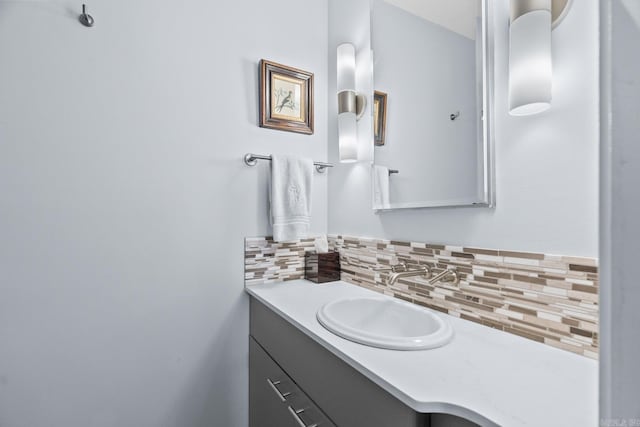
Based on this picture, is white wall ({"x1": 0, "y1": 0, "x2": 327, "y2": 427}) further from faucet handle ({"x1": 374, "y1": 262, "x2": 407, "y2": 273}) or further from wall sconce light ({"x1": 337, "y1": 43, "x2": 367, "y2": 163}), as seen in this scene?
faucet handle ({"x1": 374, "y1": 262, "x2": 407, "y2": 273})

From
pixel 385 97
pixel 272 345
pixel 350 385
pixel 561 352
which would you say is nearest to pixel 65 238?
pixel 272 345

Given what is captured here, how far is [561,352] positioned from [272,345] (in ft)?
2.98

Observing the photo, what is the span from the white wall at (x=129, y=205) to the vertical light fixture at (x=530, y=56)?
3.24 feet

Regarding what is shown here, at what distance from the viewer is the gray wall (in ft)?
3.12

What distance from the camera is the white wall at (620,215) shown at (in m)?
0.18

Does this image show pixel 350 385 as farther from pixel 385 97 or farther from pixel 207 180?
pixel 385 97

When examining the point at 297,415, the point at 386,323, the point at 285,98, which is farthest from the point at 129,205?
the point at 386,323

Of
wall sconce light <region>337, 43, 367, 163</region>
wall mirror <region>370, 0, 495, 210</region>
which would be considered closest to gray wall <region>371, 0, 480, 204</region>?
wall mirror <region>370, 0, 495, 210</region>

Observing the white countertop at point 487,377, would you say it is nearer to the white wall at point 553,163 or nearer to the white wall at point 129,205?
the white wall at point 553,163

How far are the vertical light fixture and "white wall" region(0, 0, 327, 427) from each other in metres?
0.99

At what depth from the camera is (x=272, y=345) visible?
1.15 metres

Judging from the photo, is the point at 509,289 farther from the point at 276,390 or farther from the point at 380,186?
the point at 276,390

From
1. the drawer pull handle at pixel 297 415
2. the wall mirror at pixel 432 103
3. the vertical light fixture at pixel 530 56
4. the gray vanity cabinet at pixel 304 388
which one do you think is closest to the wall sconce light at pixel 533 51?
the vertical light fixture at pixel 530 56

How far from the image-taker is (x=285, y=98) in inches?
57.4
